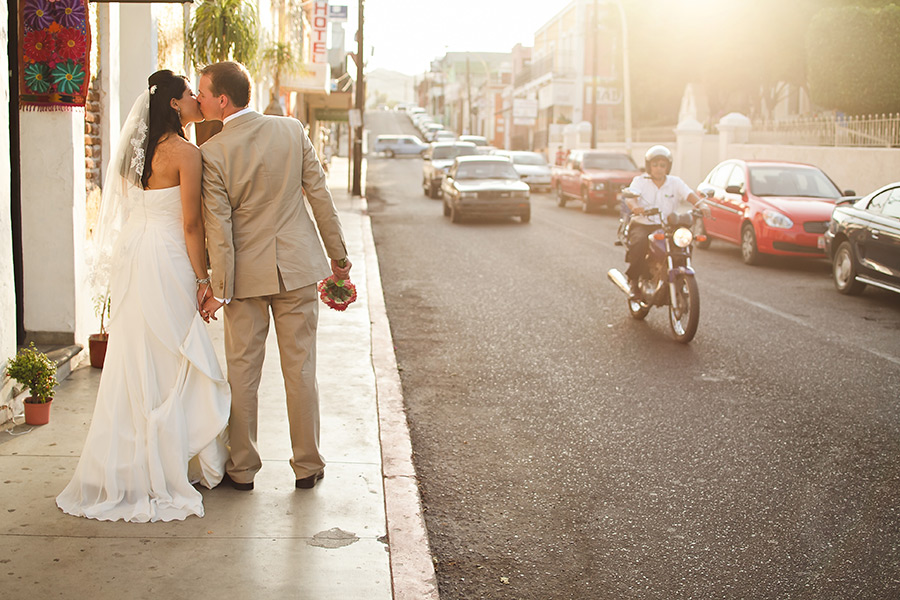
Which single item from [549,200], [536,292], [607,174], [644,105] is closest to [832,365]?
[536,292]

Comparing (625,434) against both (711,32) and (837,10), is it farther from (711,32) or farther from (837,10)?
(711,32)

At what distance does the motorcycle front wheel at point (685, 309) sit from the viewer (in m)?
8.90

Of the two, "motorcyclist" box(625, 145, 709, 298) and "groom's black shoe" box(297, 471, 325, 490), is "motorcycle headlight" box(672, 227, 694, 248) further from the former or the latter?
"groom's black shoe" box(297, 471, 325, 490)

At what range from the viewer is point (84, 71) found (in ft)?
21.9

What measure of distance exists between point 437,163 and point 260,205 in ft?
90.9

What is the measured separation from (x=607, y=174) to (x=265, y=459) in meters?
21.1

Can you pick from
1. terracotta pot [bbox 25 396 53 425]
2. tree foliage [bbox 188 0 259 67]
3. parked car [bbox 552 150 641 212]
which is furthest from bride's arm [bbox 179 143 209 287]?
parked car [bbox 552 150 641 212]

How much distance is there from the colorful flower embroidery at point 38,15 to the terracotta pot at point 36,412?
2.54 m

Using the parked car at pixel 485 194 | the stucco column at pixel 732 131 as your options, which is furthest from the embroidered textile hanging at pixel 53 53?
the stucco column at pixel 732 131

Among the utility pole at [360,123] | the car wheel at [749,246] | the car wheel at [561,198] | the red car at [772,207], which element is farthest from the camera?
the utility pole at [360,123]

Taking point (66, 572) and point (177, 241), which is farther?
point (177, 241)

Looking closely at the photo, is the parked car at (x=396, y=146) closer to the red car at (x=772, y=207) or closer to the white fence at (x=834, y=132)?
the white fence at (x=834, y=132)

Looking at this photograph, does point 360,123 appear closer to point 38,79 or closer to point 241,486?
point 38,79

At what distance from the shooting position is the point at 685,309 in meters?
9.06
